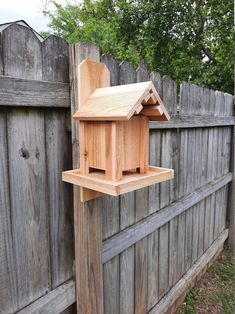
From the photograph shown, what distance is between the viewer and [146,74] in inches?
66.3

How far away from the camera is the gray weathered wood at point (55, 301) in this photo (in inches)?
43.8

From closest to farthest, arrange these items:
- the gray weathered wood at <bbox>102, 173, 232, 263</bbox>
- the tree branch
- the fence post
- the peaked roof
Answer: the peaked roof → the gray weathered wood at <bbox>102, 173, 232, 263</bbox> → the fence post → the tree branch

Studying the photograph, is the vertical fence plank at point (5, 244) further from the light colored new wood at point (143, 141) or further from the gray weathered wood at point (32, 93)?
the light colored new wood at point (143, 141)

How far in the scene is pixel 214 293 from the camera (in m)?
2.49

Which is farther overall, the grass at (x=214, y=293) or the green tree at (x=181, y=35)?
the green tree at (x=181, y=35)

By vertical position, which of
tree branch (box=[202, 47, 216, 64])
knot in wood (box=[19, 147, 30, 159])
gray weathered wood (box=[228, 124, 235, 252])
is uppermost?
tree branch (box=[202, 47, 216, 64])

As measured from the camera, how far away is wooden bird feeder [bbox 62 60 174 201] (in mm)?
940

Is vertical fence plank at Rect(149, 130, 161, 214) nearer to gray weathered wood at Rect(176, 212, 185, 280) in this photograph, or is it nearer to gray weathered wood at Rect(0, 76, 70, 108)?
gray weathered wood at Rect(176, 212, 185, 280)

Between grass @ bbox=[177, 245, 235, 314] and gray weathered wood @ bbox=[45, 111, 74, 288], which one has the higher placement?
gray weathered wood @ bbox=[45, 111, 74, 288]

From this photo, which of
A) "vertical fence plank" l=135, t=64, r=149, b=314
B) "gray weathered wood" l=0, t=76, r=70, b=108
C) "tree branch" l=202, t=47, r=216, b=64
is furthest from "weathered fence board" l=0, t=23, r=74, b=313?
"tree branch" l=202, t=47, r=216, b=64

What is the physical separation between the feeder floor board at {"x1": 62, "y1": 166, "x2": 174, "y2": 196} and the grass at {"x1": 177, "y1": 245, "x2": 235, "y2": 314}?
1.67 m

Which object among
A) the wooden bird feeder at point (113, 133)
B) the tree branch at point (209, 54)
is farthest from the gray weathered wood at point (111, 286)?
the tree branch at point (209, 54)

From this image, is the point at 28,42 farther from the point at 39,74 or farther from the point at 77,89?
the point at 77,89

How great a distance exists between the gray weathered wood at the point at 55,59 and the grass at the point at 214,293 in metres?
2.08
